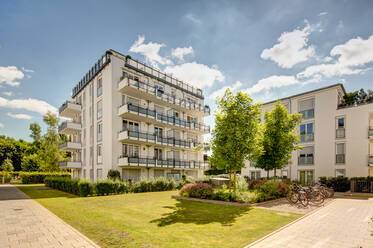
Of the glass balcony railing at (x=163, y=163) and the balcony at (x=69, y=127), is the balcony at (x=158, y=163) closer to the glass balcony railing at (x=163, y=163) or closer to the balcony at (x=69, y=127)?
the glass balcony railing at (x=163, y=163)

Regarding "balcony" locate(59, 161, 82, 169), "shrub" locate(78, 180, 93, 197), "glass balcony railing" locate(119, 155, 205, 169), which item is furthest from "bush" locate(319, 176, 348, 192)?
"balcony" locate(59, 161, 82, 169)

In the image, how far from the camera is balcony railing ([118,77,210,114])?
90.4 feet

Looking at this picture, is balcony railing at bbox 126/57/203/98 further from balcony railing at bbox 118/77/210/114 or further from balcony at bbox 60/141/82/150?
balcony at bbox 60/141/82/150

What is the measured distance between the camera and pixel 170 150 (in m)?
34.4

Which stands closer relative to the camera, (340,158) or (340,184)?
(340,184)

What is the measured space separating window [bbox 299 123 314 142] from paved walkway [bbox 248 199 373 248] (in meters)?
21.5

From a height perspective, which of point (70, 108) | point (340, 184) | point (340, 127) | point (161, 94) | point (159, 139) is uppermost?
point (161, 94)

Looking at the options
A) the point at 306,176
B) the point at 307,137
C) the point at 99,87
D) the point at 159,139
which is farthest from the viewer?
the point at 307,137

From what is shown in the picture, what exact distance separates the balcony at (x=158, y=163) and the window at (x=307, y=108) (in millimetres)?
17138

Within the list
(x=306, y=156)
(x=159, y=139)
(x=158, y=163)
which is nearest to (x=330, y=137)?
(x=306, y=156)

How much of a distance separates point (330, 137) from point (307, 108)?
504cm

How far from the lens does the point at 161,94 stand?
32062 mm

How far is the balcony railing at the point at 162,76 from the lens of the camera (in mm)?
30359

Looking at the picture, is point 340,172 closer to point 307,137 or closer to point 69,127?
point 307,137
